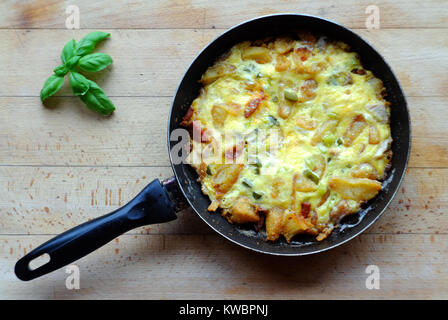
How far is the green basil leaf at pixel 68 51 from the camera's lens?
2768 mm

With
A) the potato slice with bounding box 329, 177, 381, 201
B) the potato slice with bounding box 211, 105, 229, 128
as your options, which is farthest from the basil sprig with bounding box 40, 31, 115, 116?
the potato slice with bounding box 329, 177, 381, 201

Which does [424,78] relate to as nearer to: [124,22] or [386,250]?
[386,250]

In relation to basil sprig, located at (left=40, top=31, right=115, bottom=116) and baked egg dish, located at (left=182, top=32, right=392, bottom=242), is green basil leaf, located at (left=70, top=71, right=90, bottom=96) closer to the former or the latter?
A: basil sprig, located at (left=40, top=31, right=115, bottom=116)

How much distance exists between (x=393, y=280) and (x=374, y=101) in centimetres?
119

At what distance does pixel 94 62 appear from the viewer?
2.76 metres

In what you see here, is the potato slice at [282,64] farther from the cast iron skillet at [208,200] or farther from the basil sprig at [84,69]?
the basil sprig at [84,69]

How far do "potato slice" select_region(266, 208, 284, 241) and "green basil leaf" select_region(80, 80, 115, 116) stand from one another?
127cm

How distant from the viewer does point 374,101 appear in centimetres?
257

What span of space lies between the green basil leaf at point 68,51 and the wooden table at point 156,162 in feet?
0.43

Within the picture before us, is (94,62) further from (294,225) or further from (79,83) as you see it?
(294,225)

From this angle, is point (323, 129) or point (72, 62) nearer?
point (323, 129)

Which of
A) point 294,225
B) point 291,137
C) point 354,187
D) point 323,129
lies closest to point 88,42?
point 291,137

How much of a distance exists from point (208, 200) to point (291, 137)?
0.66m

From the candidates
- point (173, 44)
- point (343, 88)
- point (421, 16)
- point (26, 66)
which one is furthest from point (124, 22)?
point (421, 16)
